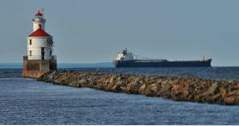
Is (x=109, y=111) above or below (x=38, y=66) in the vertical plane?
below

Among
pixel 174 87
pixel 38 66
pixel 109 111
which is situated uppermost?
pixel 38 66

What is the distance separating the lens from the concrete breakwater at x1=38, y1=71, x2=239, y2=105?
39.1 m

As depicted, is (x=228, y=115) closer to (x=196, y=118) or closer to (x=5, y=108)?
(x=196, y=118)

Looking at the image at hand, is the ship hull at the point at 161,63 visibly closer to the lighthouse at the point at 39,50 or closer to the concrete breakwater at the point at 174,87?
the lighthouse at the point at 39,50

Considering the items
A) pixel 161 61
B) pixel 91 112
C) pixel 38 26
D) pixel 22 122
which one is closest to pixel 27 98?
pixel 91 112

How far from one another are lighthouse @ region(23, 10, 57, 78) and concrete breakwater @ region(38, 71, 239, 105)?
982 centimetres

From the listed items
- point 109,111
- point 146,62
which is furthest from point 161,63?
point 109,111

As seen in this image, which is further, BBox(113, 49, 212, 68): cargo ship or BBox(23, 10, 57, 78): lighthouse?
BBox(113, 49, 212, 68): cargo ship

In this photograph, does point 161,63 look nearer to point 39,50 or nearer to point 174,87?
point 39,50

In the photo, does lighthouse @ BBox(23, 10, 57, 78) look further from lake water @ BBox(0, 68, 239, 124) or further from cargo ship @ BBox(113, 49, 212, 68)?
cargo ship @ BBox(113, 49, 212, 68)

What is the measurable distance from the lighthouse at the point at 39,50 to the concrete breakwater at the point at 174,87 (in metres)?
9.82

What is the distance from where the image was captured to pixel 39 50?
74.2 metres

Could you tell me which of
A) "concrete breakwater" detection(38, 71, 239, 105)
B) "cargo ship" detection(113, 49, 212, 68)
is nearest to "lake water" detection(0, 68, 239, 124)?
"concrete breakwater" detection(38, 71, 239, 105)

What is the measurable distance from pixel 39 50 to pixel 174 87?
1224 inches
